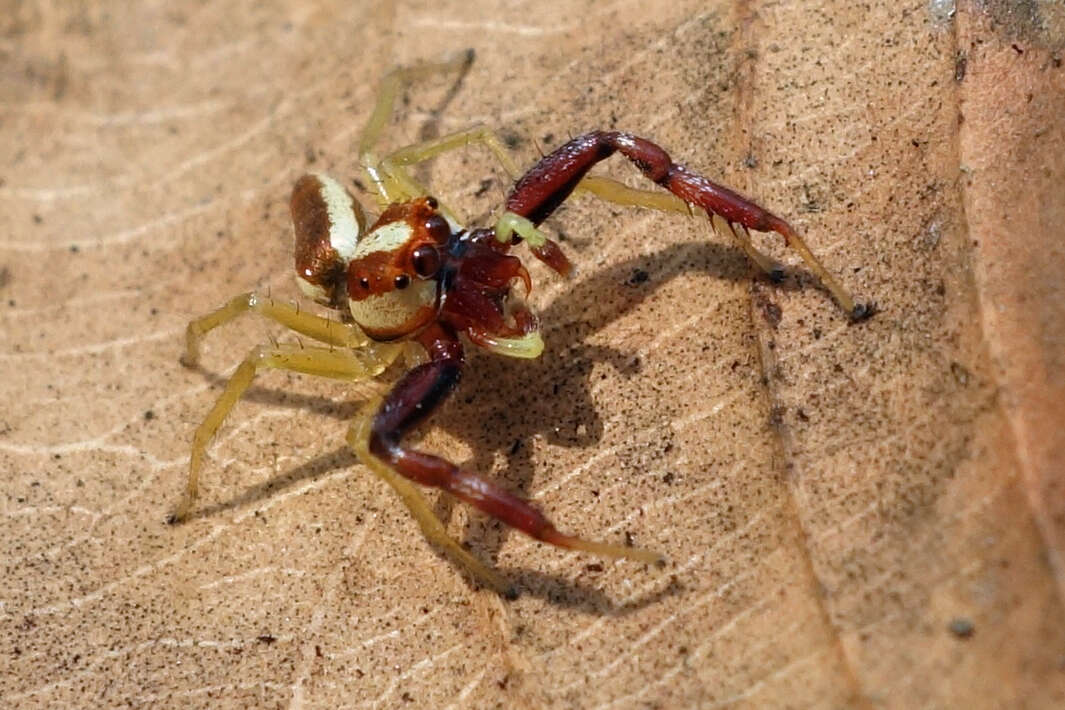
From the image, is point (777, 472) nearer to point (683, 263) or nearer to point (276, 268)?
point (683, 263)

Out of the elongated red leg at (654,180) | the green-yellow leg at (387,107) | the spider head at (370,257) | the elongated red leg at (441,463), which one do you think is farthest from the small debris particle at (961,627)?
the green-yellow leg at (387,107)

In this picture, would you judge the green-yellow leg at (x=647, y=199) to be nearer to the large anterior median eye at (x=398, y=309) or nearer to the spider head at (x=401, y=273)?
the spider head at (x=401, y=273)

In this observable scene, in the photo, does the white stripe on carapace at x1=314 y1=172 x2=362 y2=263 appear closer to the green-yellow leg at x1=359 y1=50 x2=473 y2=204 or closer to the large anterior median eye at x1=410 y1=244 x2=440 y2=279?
the green-yellow leg at x1=359 y1=50 x2=473 y2=204

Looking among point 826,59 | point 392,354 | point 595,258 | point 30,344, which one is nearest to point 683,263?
point 595,258

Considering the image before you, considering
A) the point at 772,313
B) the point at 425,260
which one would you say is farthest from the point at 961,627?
the point at 425,260

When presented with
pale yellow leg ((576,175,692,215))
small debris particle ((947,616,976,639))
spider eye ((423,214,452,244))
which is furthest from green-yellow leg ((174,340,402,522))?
small debris particle ((947,616,976,639))

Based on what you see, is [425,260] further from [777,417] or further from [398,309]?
[777,417]
